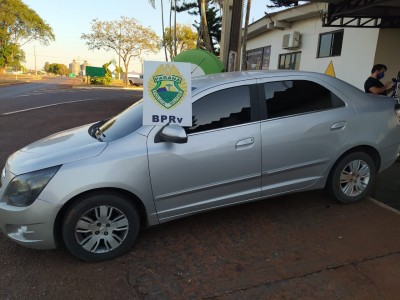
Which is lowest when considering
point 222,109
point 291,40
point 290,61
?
point 222,109

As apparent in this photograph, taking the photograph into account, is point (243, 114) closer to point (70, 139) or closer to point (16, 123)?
point (70, 139)

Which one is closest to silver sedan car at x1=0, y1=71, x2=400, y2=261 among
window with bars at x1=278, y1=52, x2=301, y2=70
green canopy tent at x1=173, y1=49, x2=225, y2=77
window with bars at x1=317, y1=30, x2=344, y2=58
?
green canopy tent at x1=173, y1=49, x2=225, y2=77

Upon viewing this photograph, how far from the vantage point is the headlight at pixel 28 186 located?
2896 mm

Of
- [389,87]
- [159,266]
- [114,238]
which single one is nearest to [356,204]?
[159,266]

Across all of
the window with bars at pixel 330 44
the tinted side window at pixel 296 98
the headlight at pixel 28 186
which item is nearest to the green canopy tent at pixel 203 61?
the tinted side window at pixel 296 98

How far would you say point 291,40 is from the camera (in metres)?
14.9

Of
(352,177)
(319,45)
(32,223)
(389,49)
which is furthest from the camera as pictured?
(319,45)

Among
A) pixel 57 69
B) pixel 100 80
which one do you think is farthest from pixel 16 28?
pixel 57 69

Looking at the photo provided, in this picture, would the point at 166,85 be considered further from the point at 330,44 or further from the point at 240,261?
the point at 330,44

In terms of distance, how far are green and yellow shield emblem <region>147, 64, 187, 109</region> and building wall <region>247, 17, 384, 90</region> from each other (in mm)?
9190

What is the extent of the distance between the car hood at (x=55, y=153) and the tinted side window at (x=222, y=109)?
37.0 inches

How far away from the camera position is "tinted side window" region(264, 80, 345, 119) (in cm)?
369

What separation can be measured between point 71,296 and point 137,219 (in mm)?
829

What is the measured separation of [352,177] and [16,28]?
54.5m
